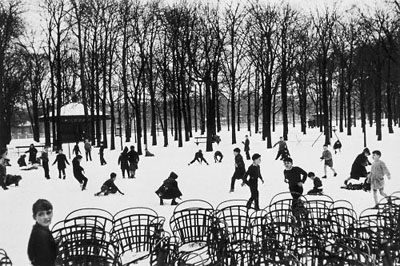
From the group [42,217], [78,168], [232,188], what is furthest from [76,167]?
[42,217]

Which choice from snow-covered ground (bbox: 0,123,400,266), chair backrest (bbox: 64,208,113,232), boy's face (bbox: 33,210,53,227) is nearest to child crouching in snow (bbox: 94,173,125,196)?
snow-covered ground (bbox: 0,123,400,266)

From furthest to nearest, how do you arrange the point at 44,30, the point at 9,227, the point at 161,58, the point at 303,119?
the point at 303,119
the point at 161,58
the point at 44,30
the point at 9,227

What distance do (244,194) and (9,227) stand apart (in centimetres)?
773

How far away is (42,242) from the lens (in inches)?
170

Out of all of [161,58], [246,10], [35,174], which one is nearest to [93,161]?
[35,174]

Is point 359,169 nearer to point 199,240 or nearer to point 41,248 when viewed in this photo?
point 199,240

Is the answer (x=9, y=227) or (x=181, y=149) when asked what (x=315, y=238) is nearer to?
(x=9, y=227)

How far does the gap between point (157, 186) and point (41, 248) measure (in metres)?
12.9

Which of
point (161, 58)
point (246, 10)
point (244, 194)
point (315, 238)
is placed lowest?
point (244, 194)

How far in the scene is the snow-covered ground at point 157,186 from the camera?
11586mm

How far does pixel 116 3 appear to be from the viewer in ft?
114

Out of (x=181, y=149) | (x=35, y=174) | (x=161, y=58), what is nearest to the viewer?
(x=35, y=174)

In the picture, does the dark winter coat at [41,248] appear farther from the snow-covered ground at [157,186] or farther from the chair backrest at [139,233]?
the snow-covered ground at [157,186]

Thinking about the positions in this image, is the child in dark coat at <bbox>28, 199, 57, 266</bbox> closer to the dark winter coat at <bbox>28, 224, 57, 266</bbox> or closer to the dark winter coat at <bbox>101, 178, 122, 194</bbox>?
the dark winter coat at <bbox>28, 224, 57, 266</bbox>
